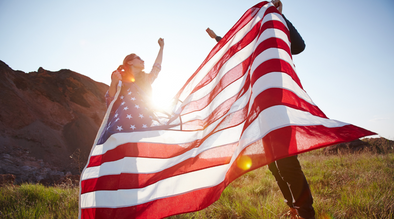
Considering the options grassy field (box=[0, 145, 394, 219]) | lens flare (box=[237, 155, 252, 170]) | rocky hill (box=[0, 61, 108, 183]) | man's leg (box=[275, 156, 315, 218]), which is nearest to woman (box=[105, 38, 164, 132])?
grassy field (box=[0, 145, 394, 219])

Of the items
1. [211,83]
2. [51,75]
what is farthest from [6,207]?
[51,75]

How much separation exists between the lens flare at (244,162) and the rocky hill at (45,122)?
12.8 metres

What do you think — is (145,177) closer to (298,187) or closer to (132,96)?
(132,96)

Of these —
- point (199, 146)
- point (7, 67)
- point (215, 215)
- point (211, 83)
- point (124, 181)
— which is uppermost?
point (7, 67)

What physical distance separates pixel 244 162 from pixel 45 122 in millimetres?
20564

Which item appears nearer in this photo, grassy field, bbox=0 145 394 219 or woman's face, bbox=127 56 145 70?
grassy field, bbox=0 145 394 219

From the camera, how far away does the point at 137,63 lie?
3170 mm

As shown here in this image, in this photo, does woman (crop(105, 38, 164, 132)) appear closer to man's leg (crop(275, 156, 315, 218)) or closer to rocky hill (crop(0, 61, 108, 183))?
man's leg (crop(275, 156, 315, 218))

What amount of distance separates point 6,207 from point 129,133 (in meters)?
2.53

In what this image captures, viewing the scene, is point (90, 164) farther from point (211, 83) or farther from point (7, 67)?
point (7, 67)

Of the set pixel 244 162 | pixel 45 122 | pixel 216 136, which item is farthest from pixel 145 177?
pixel 45 122

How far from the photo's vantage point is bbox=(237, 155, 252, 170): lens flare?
126 centimetres

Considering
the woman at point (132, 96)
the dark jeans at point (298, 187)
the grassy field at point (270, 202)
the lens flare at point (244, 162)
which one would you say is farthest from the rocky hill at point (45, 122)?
the dark jeans at point (298, 187)

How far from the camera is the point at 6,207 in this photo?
110 inches
